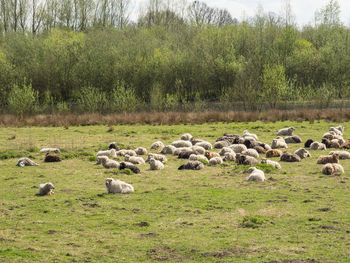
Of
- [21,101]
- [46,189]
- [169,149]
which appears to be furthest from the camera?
[21,101]

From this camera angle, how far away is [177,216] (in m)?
9.16

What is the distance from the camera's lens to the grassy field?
7207mm

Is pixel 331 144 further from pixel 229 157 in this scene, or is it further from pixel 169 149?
pixel 169 149

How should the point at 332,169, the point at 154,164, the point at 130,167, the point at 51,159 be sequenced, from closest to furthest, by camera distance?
the point at 332,169 < the point at 130,167 < the point at 154,164 < the point at 51,159

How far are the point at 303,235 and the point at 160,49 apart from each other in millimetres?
45446

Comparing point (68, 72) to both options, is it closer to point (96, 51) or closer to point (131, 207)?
point (96, 51)

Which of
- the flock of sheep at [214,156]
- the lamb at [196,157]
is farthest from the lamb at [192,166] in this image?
the lamb at [196,157]

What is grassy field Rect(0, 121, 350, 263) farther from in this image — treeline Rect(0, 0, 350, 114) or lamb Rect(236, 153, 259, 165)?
treeline Rect(0, 0, 350, 114)

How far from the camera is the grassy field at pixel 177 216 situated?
23.6 ft

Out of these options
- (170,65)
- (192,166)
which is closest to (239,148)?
(192,166)

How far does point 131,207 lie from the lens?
9.80 meters

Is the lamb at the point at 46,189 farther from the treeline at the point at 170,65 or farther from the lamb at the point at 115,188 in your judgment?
the treeline at the point at 170,65

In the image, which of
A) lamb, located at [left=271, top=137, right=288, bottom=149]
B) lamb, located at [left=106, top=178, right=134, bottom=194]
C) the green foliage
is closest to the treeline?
the green foliage

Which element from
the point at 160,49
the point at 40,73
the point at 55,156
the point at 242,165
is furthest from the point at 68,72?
the point at 242,165
